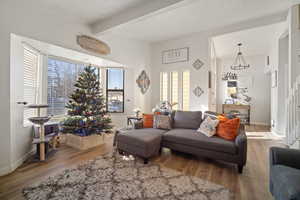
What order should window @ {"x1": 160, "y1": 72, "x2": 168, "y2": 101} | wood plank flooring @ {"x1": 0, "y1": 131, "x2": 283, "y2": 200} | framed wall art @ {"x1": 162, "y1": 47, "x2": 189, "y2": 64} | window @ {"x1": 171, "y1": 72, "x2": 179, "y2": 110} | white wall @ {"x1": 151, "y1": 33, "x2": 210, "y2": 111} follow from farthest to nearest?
window @ {"x1": 160, "y1": 72, "x2": 168, "y2": 101} < window @ {"x1": 171, "y1": 72, "x2": 179, "y2": 110} < framed wall art @ {"x1": 162, "y1": 47, "x2": 189, "y2": 64} < white wall @ {"x1": 151, "y1": 33, "x2": 210, "y2": 111} < wood plank flooring @ {"x1": 0, "y1": 131, "x2": 283, "y2": 200}

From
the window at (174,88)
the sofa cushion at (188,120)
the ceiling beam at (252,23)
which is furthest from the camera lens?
the window at (174,88)

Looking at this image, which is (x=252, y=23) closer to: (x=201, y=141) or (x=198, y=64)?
(x=198, y=64)

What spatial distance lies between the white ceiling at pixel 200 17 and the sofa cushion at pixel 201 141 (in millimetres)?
2244

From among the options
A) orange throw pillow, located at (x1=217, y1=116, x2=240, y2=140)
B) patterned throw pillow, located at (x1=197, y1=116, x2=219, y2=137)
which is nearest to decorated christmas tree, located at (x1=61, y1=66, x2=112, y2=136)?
patterned throw pillow, located at (x1=197, y1=116, x2=219, y2=137)

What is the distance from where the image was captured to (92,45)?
352 centimetres

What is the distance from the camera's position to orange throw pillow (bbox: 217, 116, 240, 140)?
2.47 meters

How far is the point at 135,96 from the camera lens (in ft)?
15.9

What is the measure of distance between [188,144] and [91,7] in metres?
3.23

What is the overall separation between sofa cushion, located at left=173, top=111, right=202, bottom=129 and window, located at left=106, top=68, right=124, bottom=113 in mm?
2023

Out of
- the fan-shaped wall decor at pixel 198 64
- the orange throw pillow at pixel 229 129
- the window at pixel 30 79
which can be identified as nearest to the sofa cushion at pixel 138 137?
the orange throw pillow at pixel 229 129

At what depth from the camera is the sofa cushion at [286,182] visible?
108cm

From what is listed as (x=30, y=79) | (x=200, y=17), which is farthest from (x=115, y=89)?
(x=200, y=17)

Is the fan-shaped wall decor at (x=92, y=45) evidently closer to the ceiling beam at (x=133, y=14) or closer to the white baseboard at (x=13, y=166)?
the ceiling beam at (x=133, y=14)

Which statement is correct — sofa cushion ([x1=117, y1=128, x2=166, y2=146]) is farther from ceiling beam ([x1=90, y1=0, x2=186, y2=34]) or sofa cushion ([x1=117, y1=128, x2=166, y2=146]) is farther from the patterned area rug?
ceiling beam ([x1=90, y1=0, x2=186, y2=34])
